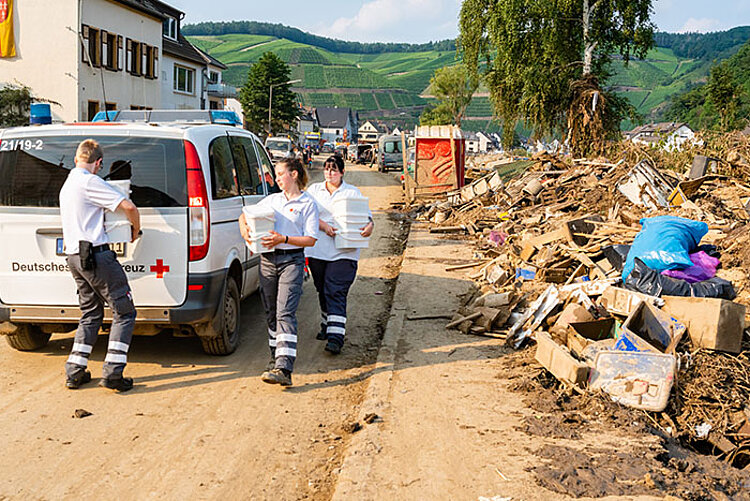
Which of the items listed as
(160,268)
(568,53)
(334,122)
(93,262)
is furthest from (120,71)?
(334,122)

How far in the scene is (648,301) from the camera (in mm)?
6328

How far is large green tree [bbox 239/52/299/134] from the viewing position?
222ft

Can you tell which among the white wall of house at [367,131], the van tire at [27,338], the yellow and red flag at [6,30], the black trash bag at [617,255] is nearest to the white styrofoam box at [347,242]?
the van tire at [27,338]

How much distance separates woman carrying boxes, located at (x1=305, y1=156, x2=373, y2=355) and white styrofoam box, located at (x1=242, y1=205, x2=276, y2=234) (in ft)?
2.85

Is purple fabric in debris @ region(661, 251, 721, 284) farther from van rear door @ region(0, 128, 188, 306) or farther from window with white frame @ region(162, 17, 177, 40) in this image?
window with white frame @ region(162, 17, 177, 40)

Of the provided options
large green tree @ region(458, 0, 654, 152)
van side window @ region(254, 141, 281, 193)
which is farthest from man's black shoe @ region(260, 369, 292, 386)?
large green tree @ region(458, 0, 654, 152)

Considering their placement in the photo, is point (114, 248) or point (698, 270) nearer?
point (114, 248)

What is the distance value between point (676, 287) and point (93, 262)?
5263mm

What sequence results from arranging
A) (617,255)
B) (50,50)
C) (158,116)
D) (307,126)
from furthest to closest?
(307,126)
(50,50)
(158,116)
(617,255)

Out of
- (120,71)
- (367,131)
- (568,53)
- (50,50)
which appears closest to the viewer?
(568,53)

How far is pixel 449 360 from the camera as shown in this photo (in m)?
6.70

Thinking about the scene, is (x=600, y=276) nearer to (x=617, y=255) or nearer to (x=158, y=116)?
(x=617, y=255)

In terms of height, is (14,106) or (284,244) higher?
(14,106)

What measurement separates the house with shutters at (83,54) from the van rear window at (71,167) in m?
26.8
